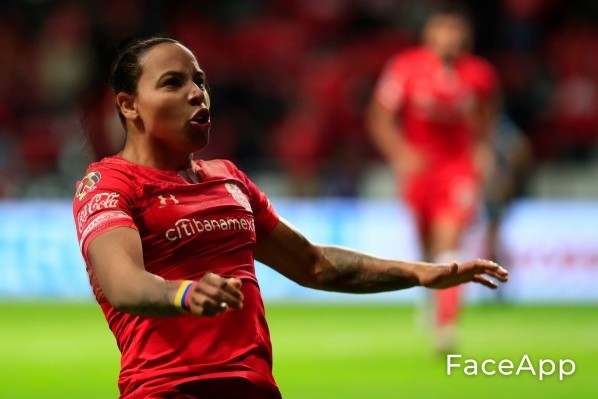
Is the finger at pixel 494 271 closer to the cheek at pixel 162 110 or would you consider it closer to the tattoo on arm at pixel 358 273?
the tattoo on arm at pixel 358 273

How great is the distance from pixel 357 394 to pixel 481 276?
10.8 feet

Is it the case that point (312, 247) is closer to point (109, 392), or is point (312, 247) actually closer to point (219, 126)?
point (109, 392)

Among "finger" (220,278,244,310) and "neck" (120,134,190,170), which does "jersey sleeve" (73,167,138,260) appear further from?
"finger" (220,278,244,310)

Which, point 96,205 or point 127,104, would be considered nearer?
point 96,205

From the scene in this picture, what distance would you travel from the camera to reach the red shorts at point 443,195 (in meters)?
10.1

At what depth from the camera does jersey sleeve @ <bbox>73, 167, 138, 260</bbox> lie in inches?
153

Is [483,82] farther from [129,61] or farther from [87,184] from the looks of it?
Result: [87,184]

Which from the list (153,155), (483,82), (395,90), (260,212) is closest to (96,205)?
(153,155)

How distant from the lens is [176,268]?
4.12 meters

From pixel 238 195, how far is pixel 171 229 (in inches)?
15.1

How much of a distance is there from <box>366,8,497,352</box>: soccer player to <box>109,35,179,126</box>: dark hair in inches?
237

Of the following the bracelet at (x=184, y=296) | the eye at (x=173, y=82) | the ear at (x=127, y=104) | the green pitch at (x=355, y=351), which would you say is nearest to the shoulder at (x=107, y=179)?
the ear at (x=127, y=104)

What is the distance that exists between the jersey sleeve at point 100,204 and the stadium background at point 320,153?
563 cm

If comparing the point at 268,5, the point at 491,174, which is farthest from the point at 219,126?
the point at 491,174
